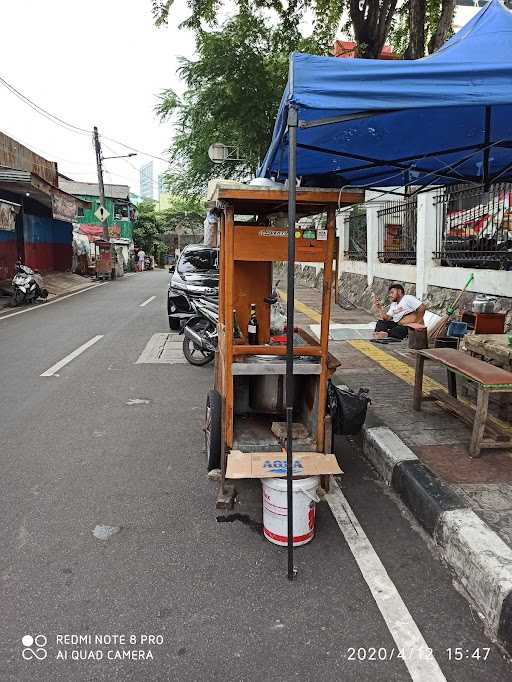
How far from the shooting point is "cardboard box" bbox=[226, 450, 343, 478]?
324cm

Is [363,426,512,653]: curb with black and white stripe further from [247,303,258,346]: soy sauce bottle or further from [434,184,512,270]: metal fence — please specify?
[434,184,512,270]: metal fence

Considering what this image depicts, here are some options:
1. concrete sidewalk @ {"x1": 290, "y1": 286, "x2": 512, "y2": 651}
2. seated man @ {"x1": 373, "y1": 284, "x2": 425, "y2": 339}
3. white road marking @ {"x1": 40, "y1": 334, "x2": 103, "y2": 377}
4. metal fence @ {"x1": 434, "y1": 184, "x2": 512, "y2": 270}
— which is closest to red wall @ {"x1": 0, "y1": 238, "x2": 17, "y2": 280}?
white road marking @ {"x1": 40, "y1": 334, "x2": 103, "y2": 377}

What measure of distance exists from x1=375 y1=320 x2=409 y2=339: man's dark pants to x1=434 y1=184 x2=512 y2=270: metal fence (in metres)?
1.58

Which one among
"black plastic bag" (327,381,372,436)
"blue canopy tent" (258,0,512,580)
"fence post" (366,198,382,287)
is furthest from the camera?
"fence post" (366,198,382,287)

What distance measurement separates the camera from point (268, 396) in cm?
445

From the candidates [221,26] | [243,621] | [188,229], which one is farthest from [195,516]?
[188,229]

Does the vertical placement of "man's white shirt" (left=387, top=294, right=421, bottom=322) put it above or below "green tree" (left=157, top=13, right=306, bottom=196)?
below

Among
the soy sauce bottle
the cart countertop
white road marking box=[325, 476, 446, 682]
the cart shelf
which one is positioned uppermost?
the cart countertop

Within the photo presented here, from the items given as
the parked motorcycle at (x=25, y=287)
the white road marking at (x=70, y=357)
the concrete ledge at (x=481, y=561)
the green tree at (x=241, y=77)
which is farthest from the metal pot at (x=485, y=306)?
the parked motorcycle at (x=25, y=287)

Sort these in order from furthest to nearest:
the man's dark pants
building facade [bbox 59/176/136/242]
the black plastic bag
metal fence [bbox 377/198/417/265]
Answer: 1. building facade [bbox 59/176/136/242]
2. metal fence [bbox 377/198/417/265]
3. the man's dark pants
4. the black plastic bag

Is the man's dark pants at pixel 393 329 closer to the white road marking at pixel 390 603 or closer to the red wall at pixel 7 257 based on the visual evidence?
the white road marking at pixel 390 603

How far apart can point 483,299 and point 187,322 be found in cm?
453

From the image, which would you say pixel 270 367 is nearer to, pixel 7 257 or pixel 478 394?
pixel 478 394

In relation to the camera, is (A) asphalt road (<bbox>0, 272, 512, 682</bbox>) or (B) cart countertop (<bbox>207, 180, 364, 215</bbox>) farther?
(B) cart countertop (<bbox>207, 180, 364, 215</bbox>)
